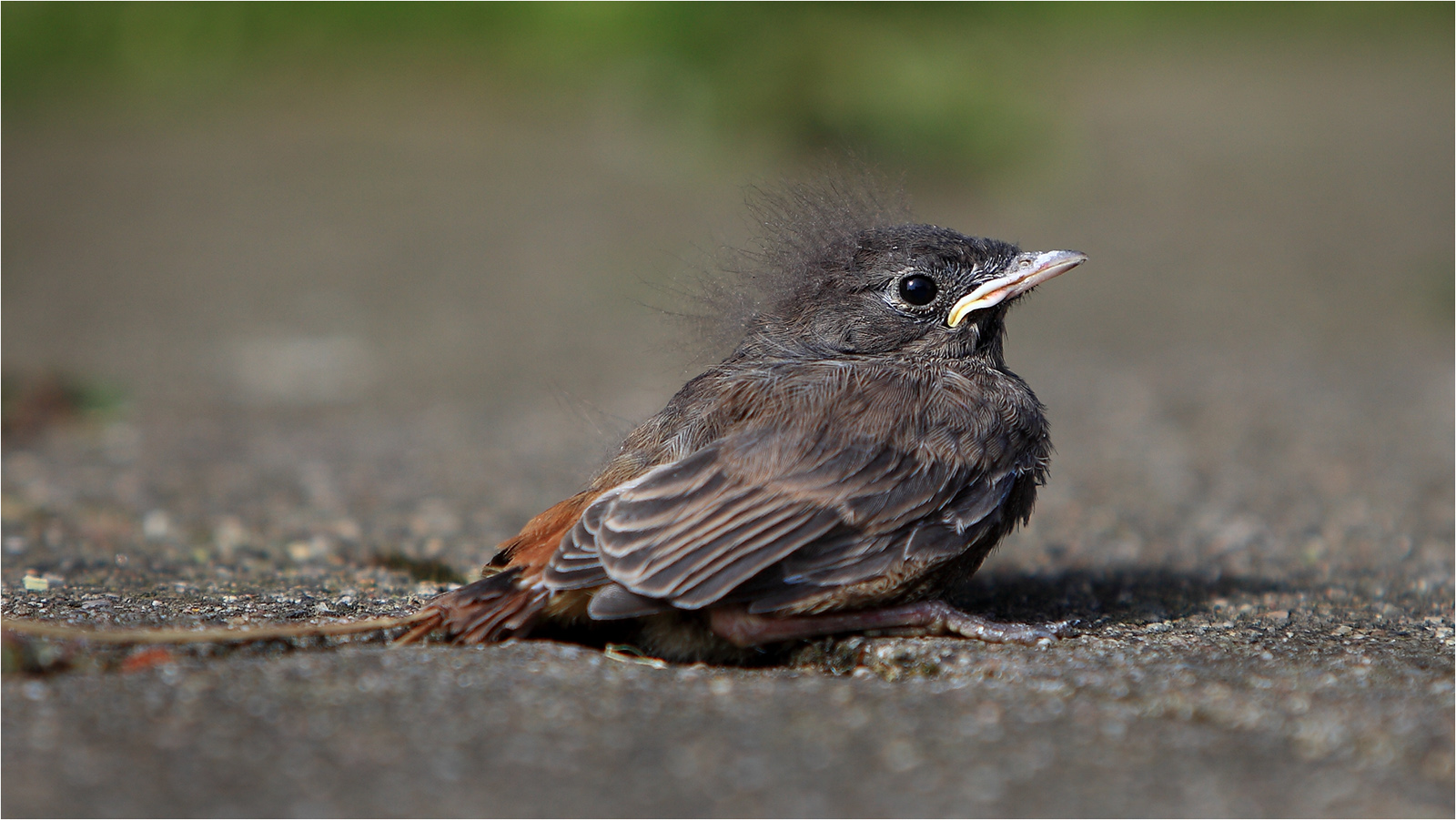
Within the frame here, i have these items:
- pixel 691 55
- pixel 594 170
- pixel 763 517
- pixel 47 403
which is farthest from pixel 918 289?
pixel 691 55

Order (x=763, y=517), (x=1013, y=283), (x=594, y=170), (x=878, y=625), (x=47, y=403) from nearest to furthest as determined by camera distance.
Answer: (x=763, y=517) → (x=878, y=625) → (x=1013, y=283) → (x=47, y=403) → (x=594, y=170)

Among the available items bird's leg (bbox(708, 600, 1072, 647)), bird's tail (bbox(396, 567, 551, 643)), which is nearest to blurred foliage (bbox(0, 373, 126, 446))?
bird's tail (bbox(396, 567, 551, 643))

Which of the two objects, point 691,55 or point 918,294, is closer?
point 918,294

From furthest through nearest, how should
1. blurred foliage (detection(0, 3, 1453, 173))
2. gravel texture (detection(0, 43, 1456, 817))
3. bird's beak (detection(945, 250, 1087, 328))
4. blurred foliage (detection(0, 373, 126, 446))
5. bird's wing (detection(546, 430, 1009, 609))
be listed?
1. blurred foliage (detection(0, 3, 1453, 173))
2. blurred foliage (detection(0, 373, 126, 446))
3. bird's beak (detection(945, 250, 1087, 328))
4. bird's wing (detection(546, 430, 1009, 609))
5. gravel texture (detection(0, 43, 1456, 817))

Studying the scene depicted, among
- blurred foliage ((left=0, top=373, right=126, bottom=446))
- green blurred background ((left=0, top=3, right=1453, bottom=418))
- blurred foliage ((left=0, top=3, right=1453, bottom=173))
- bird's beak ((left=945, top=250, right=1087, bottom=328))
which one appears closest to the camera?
bird's beak ((left=945, top=250, right=1087, bottom=328))

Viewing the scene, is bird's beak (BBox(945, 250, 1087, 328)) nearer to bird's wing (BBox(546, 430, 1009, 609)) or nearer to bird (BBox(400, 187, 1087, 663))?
bird (BBox(400, 187, 1087, 663))

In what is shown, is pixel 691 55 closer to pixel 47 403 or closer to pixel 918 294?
pixel 47 403
